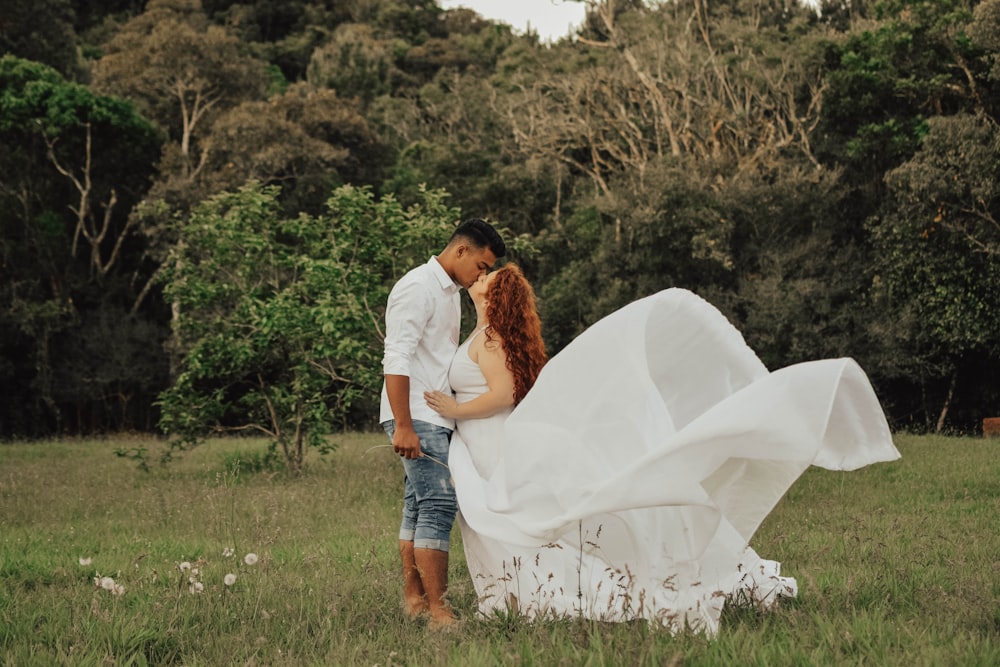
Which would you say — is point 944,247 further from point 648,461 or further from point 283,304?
point 648,461

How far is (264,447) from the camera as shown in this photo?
739 inches

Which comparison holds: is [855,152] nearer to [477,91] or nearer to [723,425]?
[477,91]

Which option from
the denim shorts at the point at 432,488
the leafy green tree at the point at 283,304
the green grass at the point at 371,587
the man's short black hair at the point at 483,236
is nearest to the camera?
the green grass at the point at 371,587

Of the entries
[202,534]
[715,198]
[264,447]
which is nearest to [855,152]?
[715,198]

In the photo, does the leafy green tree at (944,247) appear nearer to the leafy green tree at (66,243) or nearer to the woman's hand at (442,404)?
the woman's hand at (442,404)

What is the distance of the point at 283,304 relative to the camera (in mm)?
12805

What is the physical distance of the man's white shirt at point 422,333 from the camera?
16.9 feet

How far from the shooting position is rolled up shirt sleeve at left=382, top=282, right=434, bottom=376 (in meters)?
5.10

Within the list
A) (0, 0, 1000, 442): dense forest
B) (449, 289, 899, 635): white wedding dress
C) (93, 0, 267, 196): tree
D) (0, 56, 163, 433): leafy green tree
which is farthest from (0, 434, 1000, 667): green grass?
(93, 0, 267, 196): tree

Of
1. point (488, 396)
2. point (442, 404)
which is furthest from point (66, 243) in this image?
point (488, 396)

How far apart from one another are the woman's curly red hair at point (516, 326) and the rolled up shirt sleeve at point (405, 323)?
1.11 feet

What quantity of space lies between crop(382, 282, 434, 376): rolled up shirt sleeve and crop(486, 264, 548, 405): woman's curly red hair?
0.34 meters

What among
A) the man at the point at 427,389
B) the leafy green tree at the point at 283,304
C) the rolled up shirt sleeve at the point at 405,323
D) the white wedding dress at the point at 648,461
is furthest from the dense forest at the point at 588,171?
the white wedding dress at the point at 648,461

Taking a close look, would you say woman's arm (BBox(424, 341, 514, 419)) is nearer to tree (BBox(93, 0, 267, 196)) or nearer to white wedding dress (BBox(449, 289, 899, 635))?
white wedding dress (BBox(449, 289, 899, 635))
